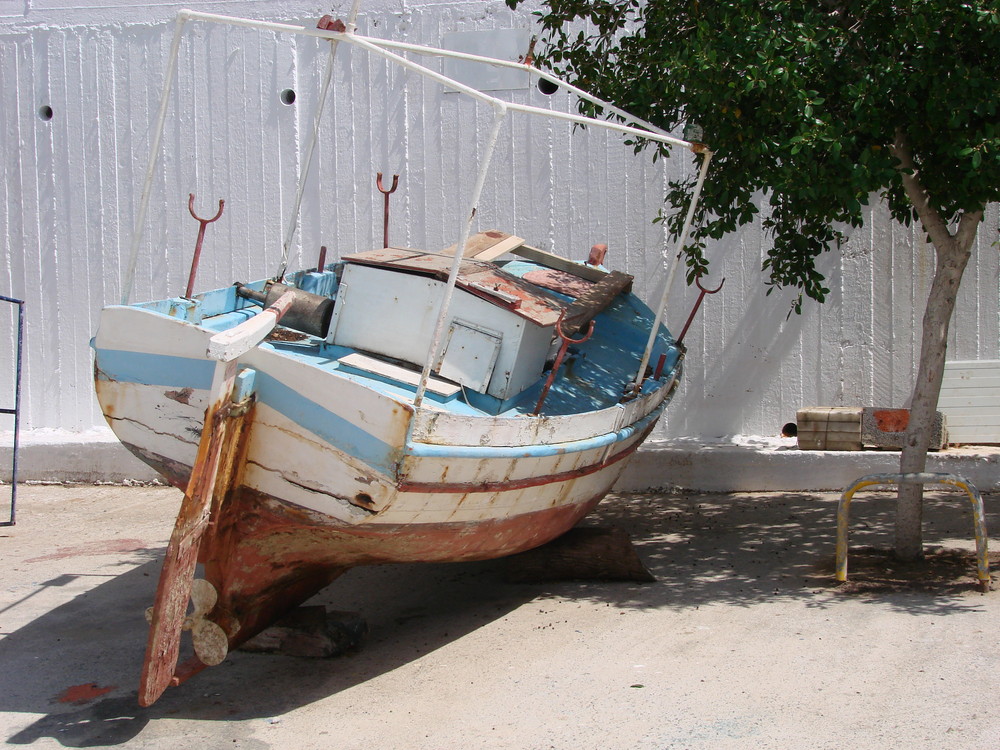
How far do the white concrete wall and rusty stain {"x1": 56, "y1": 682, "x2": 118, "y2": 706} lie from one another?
5.39m

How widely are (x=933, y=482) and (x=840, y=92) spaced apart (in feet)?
6.86

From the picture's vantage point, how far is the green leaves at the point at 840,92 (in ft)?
16.4

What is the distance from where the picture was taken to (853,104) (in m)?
5.26

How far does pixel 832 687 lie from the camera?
13.9 feet

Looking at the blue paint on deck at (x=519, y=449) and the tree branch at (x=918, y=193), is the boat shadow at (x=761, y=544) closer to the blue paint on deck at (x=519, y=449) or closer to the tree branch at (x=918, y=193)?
the blue paint on deck at (x=519, y=449)

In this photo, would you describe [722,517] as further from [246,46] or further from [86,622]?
[246,46]

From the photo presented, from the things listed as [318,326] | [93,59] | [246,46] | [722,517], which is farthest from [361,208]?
[722,517]

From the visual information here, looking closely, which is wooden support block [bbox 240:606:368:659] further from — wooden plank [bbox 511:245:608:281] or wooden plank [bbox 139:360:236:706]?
wooden plank [bbox 511:245:608:281]

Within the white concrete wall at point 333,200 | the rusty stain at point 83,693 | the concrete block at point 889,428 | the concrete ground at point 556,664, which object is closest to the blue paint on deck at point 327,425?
the concrete ground at point 556,664

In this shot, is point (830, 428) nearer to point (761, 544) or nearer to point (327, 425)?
point (761, 544)

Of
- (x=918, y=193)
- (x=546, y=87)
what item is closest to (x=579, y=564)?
(x=918, y=193)

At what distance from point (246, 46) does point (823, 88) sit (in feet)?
19.1

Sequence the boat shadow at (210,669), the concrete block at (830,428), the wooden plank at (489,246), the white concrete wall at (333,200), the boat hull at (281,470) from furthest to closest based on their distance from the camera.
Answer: the white concrete wall at (333,200), the concrete block at (830,428), the wooden plank at (489,246), the boat shadow at (210,669), the boat hull at (281,470)

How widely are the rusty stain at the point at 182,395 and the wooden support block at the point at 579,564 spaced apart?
2.42m
